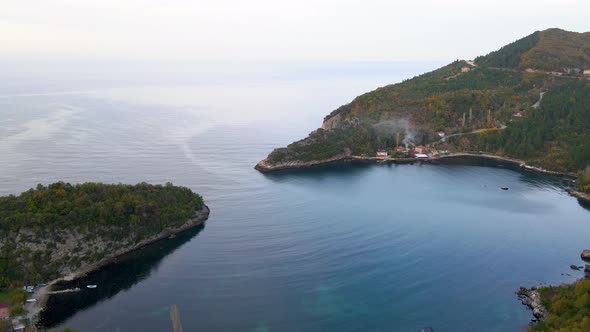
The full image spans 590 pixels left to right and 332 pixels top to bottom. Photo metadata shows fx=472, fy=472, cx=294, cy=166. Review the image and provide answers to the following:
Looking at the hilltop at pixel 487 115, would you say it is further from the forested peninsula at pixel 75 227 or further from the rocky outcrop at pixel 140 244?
the forested peninsula at pixel 75 227

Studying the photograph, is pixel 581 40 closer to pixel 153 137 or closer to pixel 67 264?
pixel 153 137

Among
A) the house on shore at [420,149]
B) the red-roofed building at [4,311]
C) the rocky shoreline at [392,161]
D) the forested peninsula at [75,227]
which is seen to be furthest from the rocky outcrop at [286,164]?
the red-roofed building at [4,311]

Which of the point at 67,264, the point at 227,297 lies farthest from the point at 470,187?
the point at 67,264

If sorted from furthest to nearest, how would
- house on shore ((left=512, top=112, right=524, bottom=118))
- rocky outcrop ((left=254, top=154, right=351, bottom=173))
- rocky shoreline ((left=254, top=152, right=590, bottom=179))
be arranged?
house on shore ((left=512, top=112, right=524, bottom=118)), rocky shoreline ((left=254, top=152, right=590, bottom=179)), rocky outcrop ((left=254, top=154, right=351, bottom=173))

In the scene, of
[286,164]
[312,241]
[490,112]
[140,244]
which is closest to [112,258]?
[140,244]

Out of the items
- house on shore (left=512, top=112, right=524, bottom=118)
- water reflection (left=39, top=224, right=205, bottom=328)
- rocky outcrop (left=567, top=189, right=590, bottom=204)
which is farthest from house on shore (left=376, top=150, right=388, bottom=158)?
water reflection (left=39, top=224, right=205, bottom=328)

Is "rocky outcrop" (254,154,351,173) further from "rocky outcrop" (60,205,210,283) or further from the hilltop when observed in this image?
"rocky outcrop" (60,205,210,283)
